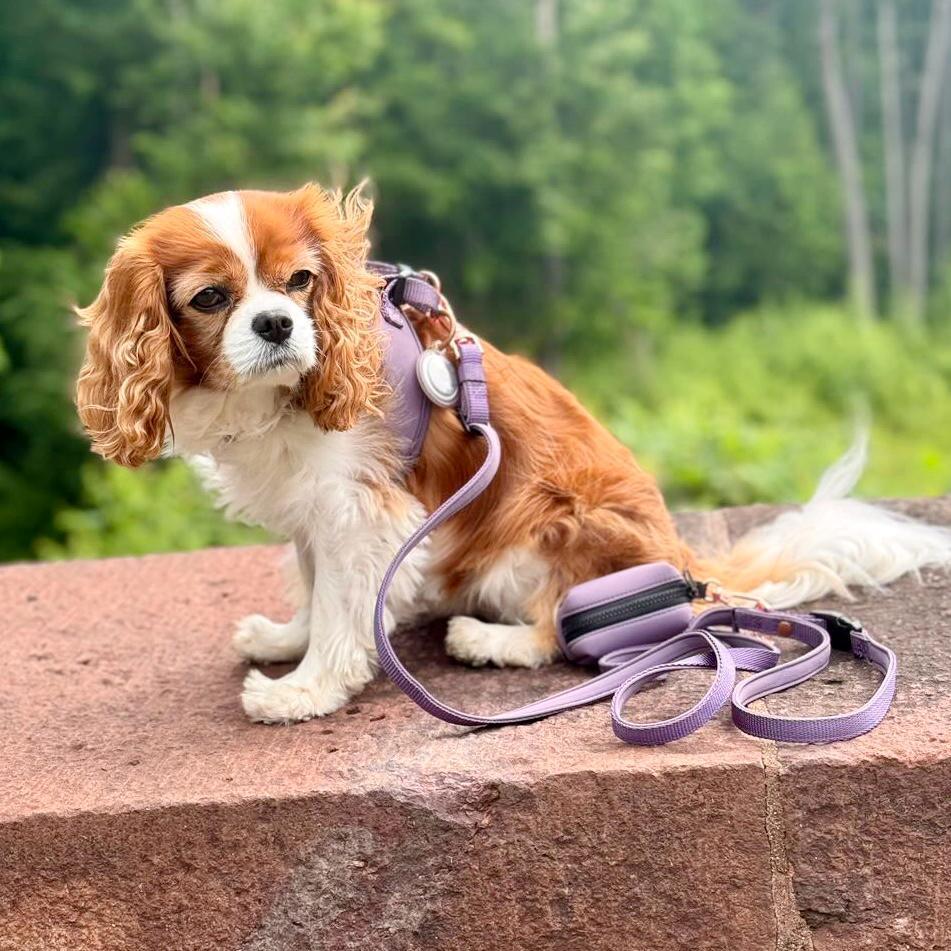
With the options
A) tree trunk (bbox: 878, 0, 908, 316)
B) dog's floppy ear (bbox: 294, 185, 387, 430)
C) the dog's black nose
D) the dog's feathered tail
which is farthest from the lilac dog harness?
tree trunk (bbox: 878, 0, 908, 316)

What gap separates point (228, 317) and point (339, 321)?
0.29 meters

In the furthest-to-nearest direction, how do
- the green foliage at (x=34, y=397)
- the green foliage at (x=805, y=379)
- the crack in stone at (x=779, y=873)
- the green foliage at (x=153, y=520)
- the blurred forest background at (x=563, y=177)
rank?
the green foliage at (x=805, y=379)
the blurred forest background at (x=563, y=177)
the green foliage at (x=34, y=397)
the green foliage at (x=153, y=520)
the crack in stone at (x=779, y=873)

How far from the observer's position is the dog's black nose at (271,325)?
2891 mm

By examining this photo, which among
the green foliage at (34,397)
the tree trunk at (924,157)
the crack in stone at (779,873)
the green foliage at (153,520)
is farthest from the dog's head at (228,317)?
the tree trunk at (924,157)

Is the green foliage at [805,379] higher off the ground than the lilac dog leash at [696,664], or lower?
lower

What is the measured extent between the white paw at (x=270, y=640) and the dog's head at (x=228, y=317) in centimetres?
85

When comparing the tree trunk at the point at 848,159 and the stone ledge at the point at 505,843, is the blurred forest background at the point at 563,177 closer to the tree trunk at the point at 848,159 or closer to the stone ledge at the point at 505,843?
the tree trunk at the point at 848,159

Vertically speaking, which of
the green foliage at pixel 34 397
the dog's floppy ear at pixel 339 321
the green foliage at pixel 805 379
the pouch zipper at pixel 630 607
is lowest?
the green foliage at pixel 805 379

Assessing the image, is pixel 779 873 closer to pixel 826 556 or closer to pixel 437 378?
pixel 826 556

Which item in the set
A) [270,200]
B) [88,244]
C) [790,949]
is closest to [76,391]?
[270,200]

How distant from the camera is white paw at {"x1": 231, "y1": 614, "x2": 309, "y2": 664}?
3.74 meters

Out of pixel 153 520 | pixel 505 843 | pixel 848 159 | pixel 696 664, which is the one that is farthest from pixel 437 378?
pixel 848 159

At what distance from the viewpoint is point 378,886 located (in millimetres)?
2895

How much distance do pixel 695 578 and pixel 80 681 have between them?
192 cm
